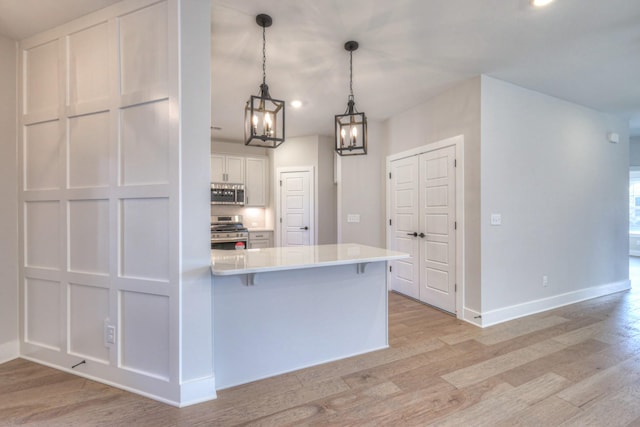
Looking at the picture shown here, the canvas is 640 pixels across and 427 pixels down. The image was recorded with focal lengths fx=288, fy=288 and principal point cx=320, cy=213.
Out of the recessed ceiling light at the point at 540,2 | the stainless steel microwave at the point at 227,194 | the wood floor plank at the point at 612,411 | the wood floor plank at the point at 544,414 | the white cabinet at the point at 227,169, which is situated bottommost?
the wood floor plank at the point at 612,411

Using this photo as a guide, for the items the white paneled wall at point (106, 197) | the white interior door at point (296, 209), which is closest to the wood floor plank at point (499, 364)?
the white paneled wall at point (106, 197)

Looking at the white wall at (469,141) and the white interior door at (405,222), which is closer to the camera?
Answer: the white wall at (469,141)

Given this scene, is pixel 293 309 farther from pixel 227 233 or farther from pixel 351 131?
pixel 227 233

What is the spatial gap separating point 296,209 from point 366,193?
4.89 ft

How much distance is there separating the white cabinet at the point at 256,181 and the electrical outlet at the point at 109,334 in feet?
12.5

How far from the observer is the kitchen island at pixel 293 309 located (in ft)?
6.65

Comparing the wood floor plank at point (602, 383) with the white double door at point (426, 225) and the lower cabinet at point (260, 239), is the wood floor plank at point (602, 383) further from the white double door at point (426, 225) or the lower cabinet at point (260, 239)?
the lower cabinet at point (260, 239)

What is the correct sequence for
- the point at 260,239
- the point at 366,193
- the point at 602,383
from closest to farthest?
the point at 602,383 < the point at 366,193 < the point at 260,239

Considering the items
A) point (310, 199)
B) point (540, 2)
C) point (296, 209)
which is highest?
point (540, 2)

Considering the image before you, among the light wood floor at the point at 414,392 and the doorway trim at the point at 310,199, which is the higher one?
the doorway trim at the point at 310,199

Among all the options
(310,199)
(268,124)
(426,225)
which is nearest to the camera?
(268,124)

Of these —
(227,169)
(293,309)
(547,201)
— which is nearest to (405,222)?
(547,201)

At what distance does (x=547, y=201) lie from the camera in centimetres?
359

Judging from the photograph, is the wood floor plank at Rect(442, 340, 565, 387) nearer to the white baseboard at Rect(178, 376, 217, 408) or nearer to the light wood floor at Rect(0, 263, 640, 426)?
the light wood floor at Rect(0, 263, 640, 426)
